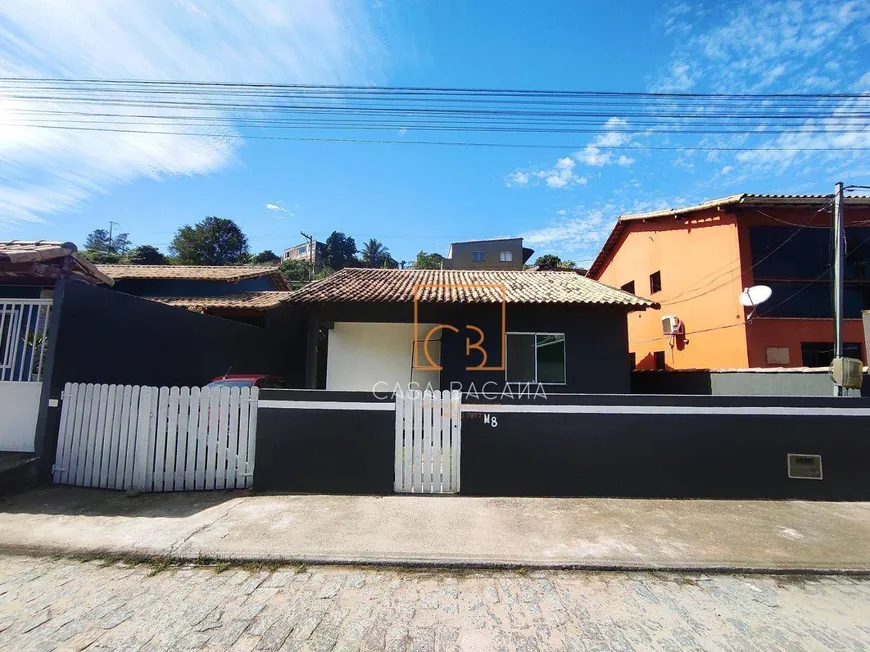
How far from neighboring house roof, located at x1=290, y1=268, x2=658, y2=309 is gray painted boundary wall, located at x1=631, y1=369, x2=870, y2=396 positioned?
217cm

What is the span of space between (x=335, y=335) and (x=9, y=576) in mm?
8423

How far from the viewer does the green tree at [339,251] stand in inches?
2189

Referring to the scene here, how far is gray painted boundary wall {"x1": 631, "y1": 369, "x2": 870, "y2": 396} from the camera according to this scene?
657 centimetres

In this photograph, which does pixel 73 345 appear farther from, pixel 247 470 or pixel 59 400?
pixel 247 470

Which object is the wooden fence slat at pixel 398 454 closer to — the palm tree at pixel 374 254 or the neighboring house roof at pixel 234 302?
the neighboring house roof at pixel 234 302

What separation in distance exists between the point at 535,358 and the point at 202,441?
275 inches

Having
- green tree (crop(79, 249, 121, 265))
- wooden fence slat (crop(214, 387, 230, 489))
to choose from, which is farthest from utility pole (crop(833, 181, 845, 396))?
green tree (crop(79, 249, 121, 265))

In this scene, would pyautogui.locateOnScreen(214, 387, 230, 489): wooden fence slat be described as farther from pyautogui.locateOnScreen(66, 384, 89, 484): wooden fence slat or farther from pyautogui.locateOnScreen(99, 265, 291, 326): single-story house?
pyautogui.locateOnScreen(99, 265, 291, 326): single-story house

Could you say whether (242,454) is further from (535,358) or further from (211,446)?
Result: (535,358)

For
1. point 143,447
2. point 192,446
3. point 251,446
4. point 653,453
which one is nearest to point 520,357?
point 653,453

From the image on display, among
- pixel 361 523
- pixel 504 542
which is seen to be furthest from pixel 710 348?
pixel 361 523

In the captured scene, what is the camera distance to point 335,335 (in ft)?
37.0

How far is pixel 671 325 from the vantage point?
1285 cm

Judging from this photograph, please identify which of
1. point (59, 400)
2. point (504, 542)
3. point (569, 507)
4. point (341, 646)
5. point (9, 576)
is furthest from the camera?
point (59, 400)
